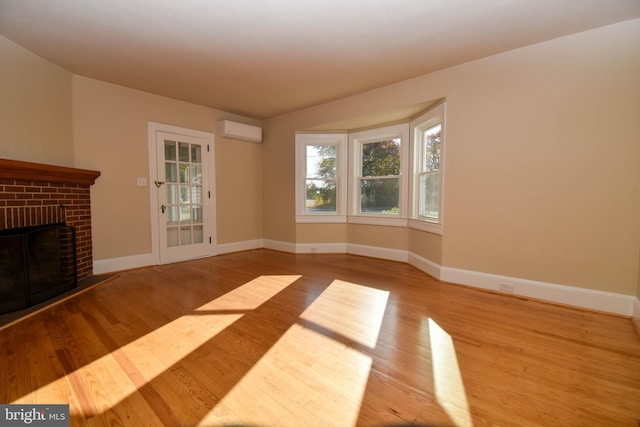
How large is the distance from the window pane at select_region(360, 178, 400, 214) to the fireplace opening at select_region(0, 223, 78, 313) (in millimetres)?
4029

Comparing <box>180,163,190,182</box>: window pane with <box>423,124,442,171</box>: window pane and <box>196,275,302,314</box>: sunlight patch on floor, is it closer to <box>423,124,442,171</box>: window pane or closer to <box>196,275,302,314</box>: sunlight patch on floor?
<box>196,275,302,314</box>: sunlight patch on floor

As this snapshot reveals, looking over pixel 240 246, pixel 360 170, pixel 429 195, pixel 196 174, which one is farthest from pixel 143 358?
pixel 360 170

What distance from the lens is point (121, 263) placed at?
3.91 meters

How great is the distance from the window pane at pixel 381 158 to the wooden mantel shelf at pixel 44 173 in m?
3.89

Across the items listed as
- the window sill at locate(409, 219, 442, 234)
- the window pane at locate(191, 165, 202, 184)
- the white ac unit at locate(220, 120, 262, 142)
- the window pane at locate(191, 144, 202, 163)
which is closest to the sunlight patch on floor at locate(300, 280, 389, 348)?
the window sill at locate(409, 219, 442, 234)

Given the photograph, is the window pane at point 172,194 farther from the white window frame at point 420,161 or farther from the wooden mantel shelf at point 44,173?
the white window frame at point 420,161

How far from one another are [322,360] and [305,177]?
12.2 ft

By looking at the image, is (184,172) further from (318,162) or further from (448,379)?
(448,379)

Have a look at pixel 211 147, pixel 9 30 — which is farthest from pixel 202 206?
pixel 9 30

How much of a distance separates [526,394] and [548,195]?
207 cm

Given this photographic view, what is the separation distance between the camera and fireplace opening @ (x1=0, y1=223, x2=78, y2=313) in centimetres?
252

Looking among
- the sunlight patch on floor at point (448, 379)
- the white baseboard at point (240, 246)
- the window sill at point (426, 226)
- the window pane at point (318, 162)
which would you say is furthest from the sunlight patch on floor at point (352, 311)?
the white baseboard at point (240, 246)

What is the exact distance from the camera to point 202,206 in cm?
477

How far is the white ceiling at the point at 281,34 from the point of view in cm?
223
